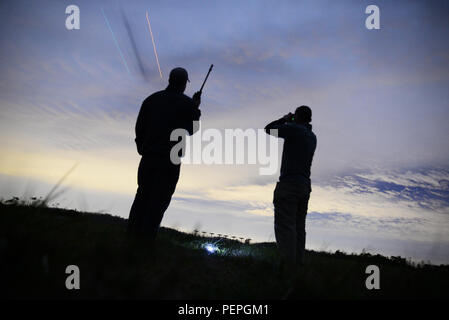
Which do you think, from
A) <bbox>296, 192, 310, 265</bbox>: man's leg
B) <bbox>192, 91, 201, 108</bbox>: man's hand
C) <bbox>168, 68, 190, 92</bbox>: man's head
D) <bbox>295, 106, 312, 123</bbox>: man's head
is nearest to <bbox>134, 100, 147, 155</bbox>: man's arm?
<bbox>168, 68, 190, 92</bbox>: man's head

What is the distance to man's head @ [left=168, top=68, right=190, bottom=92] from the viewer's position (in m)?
4.15

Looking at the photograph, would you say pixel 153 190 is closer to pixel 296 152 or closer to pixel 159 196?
pixel 159 196

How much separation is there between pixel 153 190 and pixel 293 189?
7.35 ft

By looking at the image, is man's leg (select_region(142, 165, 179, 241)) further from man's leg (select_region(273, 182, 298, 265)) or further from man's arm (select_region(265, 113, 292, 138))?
man's arm (select_region(265, 113, 292, 138))

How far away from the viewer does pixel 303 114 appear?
481 cm

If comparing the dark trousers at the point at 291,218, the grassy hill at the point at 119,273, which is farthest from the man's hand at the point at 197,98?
the grassy hill at the point at 119,273

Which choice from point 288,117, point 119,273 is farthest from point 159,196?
point 288,117

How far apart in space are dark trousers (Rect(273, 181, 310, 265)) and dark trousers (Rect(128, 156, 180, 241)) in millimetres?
1768

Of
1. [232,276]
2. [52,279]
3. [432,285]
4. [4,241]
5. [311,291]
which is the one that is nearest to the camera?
[52,279]

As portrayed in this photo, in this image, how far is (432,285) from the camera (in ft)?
13.4

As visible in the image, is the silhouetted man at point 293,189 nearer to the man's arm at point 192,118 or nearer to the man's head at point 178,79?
the man's arm at point 192,118

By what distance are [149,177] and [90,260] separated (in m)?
1.49
